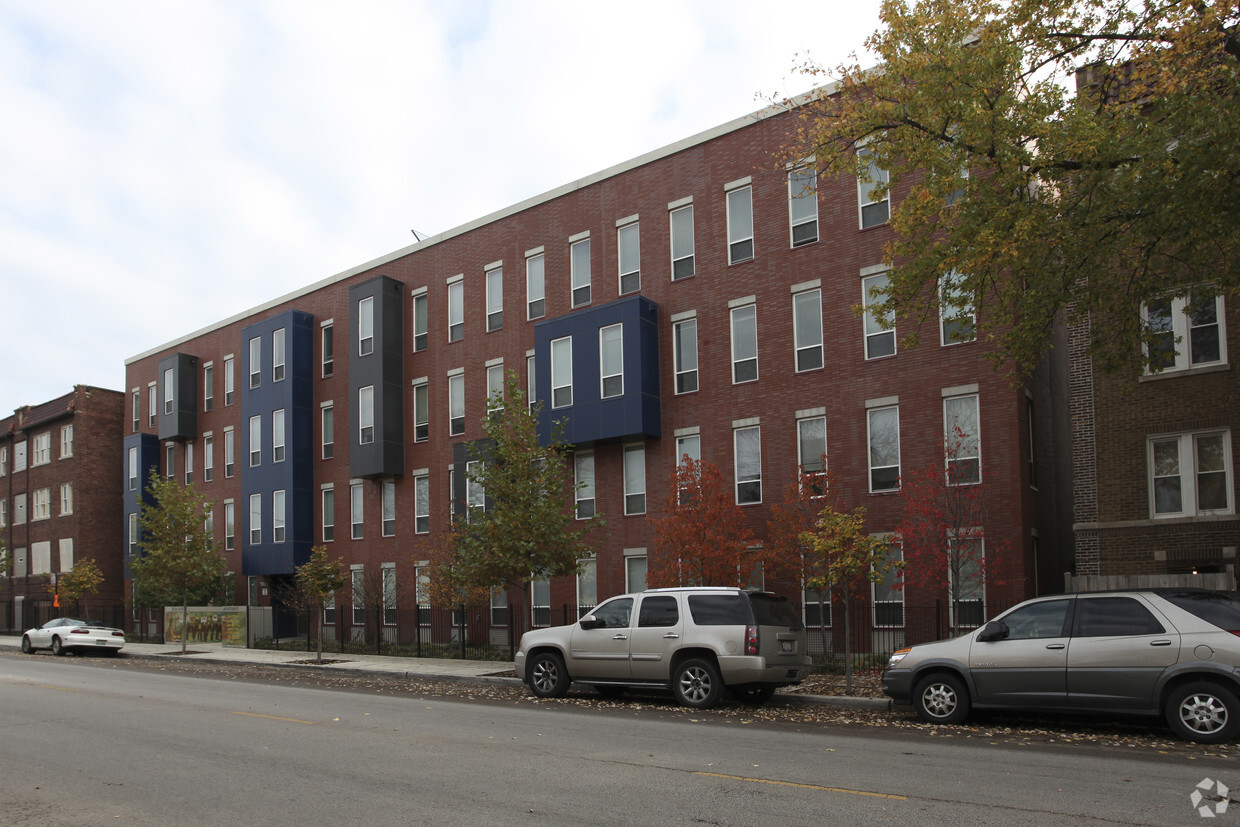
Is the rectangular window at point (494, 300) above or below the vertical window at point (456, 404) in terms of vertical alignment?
above

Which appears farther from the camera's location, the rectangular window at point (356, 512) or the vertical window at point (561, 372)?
the rectangular window at point (356, 512)

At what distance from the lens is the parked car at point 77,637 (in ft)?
108

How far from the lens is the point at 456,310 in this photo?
3462 centimetres

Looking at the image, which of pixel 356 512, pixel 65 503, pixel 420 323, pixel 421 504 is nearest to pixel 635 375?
pixel 421 504

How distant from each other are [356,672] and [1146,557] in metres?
17.5

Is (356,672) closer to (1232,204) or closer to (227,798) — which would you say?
(227,798)

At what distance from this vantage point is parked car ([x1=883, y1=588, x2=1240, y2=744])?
11.7 meters

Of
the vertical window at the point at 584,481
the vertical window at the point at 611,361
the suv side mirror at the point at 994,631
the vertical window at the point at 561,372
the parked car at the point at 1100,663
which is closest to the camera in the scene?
the parked car at the point at 1100,663

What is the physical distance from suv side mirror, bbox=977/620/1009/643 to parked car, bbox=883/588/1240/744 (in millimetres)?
13

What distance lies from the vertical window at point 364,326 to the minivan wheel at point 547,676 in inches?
830

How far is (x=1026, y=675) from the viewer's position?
12883 mm

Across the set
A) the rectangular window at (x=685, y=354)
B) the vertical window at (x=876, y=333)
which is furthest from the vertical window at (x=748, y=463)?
the vertical window at (x=876, y=333)

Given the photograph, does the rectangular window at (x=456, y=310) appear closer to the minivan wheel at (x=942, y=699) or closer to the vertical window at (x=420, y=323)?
the vertical window at (x=420, y=323)

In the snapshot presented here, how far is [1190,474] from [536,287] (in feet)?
61.6
